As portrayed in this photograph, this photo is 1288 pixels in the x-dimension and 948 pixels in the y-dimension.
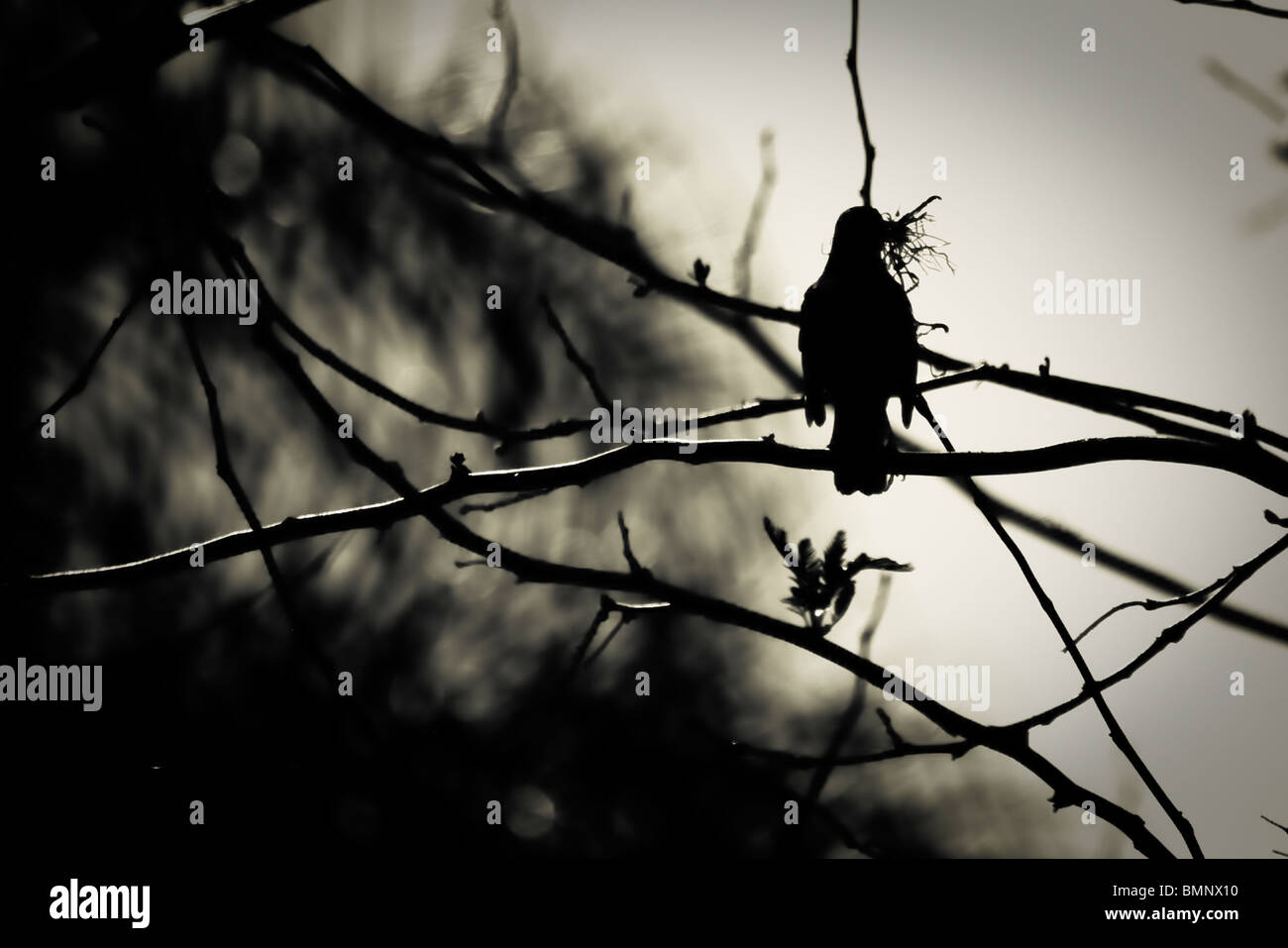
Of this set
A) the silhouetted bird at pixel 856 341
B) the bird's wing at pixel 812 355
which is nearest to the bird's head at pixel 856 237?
the silhouetted bird at pixel 856 341

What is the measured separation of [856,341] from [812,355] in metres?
0.14

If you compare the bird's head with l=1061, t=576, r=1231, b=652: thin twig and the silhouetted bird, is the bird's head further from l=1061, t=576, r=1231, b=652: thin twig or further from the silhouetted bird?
l=1061, t=576, r=1231, b=652: thin twig

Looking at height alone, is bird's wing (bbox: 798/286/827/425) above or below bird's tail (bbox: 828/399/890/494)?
above

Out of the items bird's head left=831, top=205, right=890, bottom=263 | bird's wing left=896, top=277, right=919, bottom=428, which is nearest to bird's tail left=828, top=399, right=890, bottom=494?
bird's wing left=896, top=277, right=919, bottom=428

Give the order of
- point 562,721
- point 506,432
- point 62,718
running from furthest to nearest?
point 562,721 < point 62,718 < point 506,432

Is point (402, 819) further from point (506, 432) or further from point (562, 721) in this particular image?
point (562, 721)

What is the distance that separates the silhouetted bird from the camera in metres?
2.46

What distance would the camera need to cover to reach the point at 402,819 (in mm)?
1550

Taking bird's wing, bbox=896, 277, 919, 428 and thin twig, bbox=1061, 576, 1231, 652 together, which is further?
bird's wing, bbox=896, 277, 919, 428

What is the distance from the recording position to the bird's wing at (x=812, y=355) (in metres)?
2.56

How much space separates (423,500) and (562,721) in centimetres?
689

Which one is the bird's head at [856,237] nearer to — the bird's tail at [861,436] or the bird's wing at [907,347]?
the bird's wing at [907,347]
